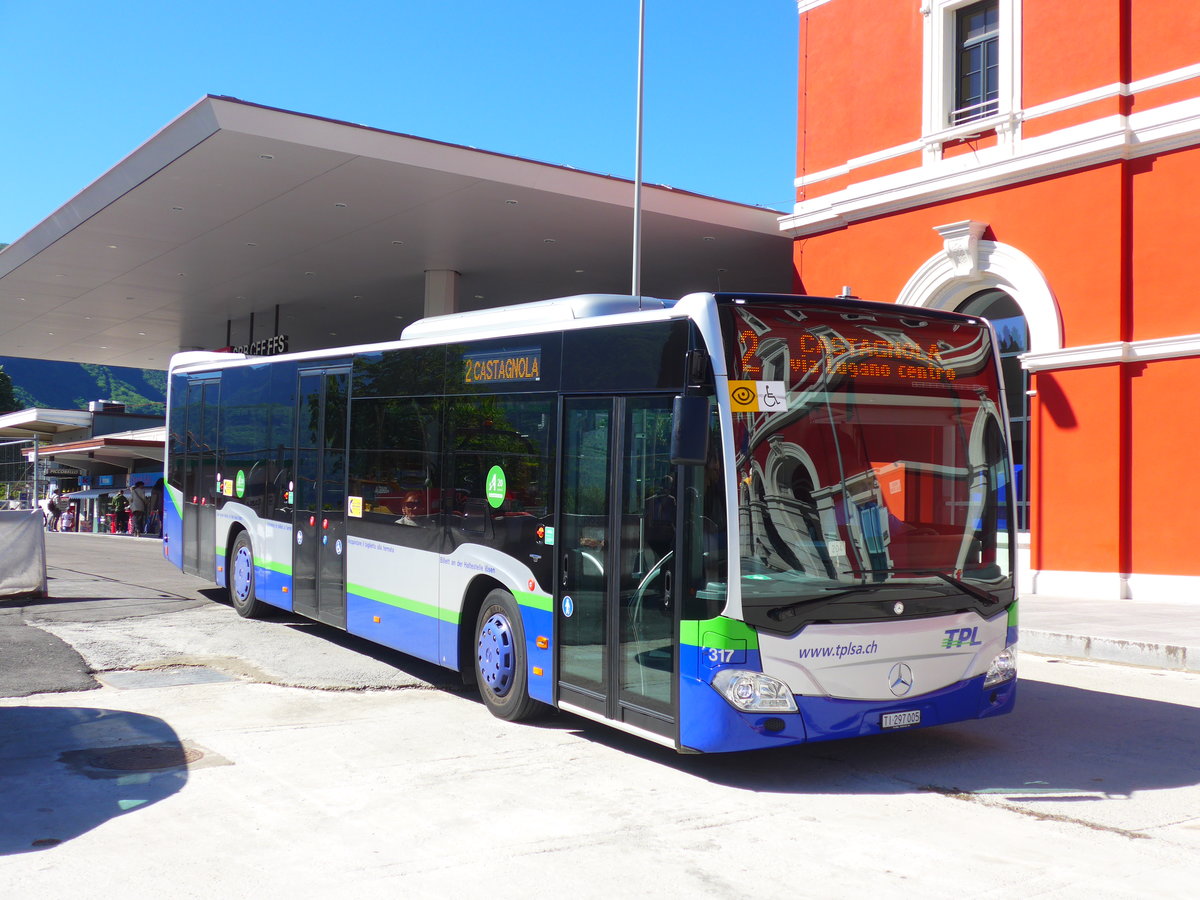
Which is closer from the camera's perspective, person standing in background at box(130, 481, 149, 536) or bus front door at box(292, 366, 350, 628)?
bus front door at box(292, 366, 350, 628)

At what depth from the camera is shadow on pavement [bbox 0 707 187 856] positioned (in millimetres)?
5617

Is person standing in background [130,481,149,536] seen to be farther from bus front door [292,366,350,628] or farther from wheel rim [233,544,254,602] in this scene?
bus front door [292,366,350,628]

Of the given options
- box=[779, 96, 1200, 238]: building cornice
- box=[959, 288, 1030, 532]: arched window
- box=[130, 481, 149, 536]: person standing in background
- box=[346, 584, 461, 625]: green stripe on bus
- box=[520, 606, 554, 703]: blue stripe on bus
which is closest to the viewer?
box=[520, 606, 554, 703]: blue stripe on bus

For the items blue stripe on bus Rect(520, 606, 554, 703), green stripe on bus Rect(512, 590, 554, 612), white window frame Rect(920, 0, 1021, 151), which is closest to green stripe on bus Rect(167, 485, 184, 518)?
green stripe on bus Rect(512, 590, 554, 612)

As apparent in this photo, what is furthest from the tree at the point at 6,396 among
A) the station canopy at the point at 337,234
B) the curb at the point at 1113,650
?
the curb at the point at 1113,650

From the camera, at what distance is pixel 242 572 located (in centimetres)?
1327

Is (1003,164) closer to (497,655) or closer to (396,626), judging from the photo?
(396,626)

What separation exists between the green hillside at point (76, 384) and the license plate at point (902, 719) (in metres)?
181

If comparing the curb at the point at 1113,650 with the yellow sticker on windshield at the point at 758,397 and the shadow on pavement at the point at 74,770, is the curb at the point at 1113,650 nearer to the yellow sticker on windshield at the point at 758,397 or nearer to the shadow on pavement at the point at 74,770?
the yellow sticker on windshield at the point at 758,397

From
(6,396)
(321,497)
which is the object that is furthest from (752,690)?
(6,396)

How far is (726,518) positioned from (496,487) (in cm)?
248

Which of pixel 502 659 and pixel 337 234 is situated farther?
pixel 337 234

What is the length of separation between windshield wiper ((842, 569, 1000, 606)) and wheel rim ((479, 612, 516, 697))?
2759 mm

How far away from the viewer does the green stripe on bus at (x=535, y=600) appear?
7.55m
